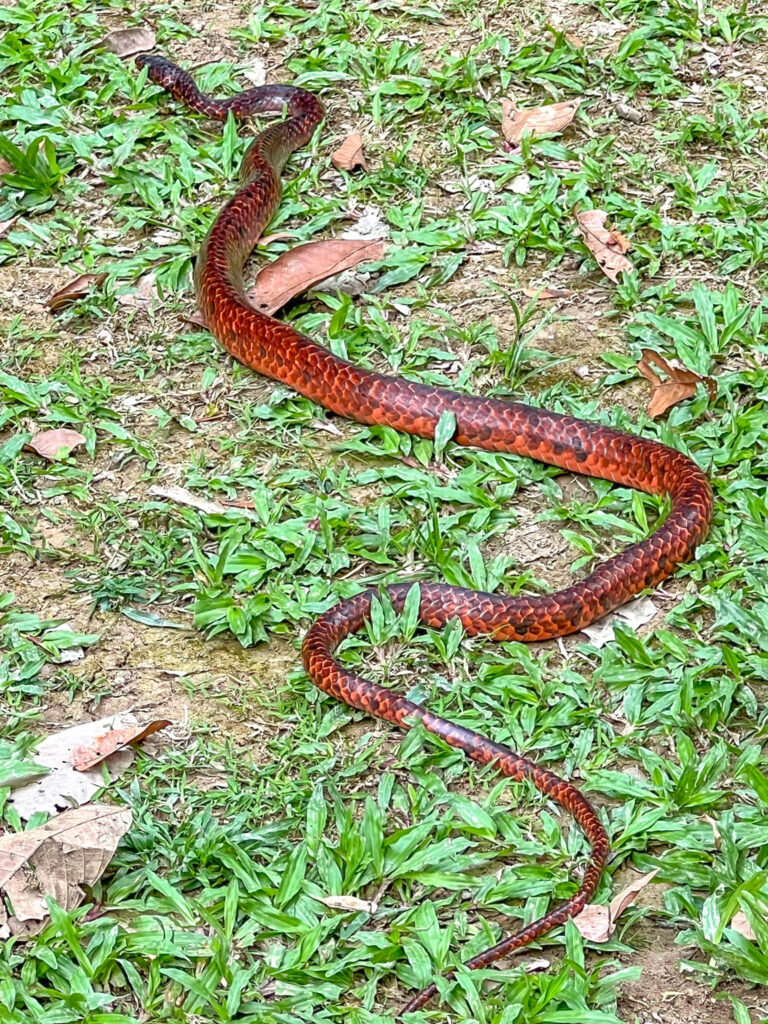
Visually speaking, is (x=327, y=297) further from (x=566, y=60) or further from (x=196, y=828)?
(x=196, y=828)

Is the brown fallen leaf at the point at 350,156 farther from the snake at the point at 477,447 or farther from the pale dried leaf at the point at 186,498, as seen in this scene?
the pale dried leaf at the point at 186,498

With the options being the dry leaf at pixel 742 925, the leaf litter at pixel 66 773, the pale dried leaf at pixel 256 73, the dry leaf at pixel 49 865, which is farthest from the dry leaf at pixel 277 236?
the dry leaf at pixel 742 925

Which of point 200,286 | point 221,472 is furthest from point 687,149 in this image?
point 221,472

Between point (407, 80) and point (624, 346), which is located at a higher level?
point (407, 80)

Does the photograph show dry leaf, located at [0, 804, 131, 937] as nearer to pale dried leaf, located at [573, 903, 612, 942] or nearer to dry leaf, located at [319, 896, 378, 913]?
dry leaf, located at [319, 896, 378, 913]

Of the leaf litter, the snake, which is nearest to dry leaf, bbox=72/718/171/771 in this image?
the leaf litter

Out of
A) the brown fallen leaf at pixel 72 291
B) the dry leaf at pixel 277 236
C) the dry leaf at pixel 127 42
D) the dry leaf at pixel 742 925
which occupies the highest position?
the dry leaf at pixel 127 42

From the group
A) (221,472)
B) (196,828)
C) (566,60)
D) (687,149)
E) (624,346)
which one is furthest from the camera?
(566,60)

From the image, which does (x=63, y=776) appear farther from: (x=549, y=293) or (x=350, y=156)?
(x=350, y=156)
